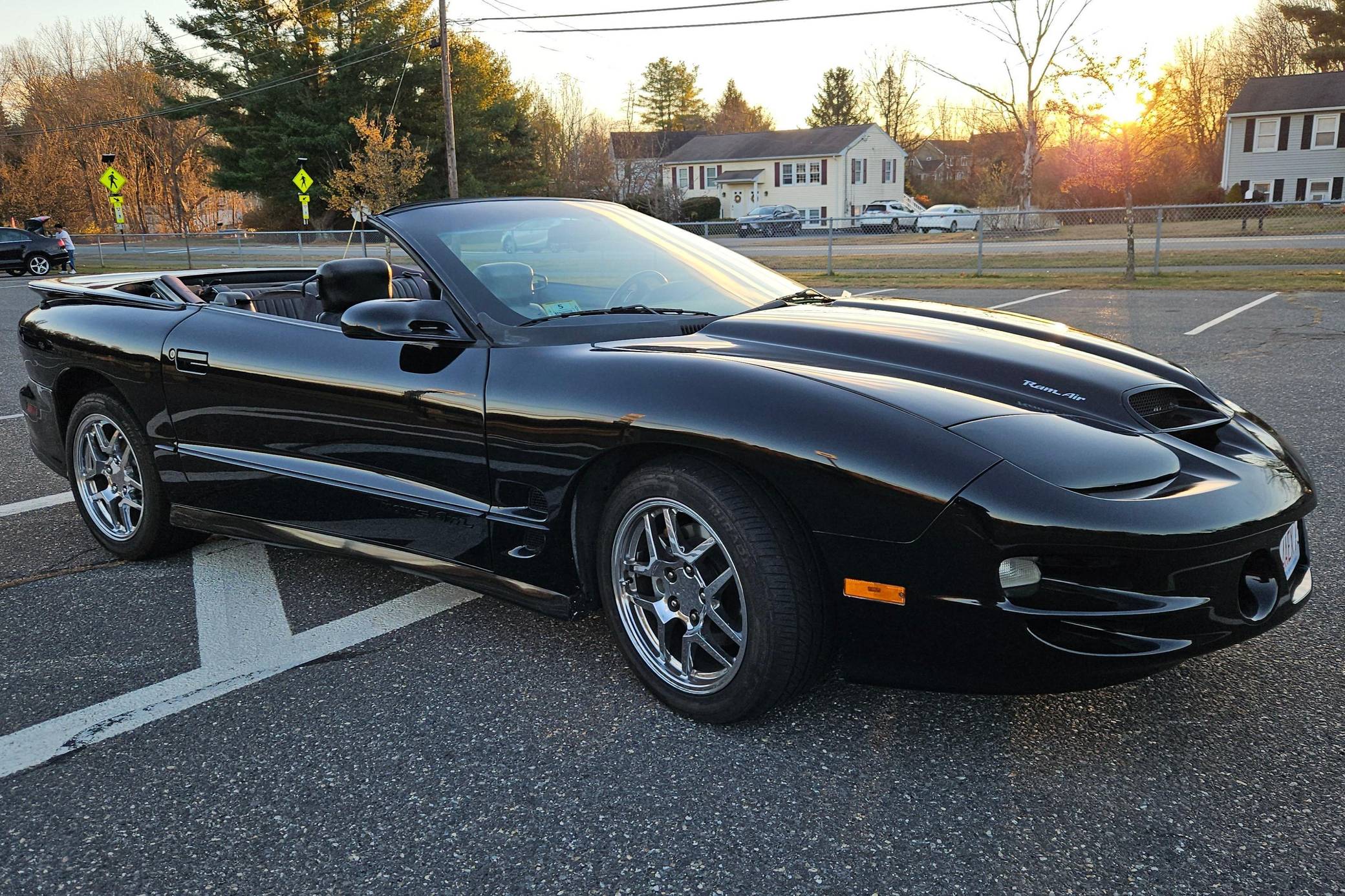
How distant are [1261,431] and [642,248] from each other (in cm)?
201

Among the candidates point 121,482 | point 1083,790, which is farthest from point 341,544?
point 1083,790

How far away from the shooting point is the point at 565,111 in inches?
2776

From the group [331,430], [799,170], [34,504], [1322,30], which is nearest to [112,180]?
[34,504]

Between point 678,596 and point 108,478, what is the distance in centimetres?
271

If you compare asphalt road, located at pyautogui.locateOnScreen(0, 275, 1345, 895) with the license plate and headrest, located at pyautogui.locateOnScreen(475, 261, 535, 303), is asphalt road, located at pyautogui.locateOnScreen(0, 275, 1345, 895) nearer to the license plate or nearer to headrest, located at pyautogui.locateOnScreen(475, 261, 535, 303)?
the license plate

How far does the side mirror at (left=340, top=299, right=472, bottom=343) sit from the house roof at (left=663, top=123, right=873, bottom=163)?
186 ft

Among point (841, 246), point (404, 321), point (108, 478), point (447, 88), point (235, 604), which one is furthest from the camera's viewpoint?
point (841, 246)

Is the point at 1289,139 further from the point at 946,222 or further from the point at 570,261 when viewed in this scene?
the point at 570,261

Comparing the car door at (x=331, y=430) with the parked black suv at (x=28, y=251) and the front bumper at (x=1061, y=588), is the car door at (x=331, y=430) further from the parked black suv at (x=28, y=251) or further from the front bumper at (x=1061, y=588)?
the parked black suv at (x=28, y=251)

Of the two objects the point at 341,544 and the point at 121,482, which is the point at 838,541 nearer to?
the point at 341,544

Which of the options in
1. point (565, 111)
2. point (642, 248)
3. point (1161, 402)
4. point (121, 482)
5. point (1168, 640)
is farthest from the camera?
point (565, 111)

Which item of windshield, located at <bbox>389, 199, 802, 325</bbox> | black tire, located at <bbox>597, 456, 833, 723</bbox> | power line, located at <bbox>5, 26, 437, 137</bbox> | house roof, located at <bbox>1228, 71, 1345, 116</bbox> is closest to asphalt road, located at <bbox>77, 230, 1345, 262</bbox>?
power line, located at <bbox>5, 26, 437, 137</bbox>

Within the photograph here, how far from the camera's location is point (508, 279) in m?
3.15

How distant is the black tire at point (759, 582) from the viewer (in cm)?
232
